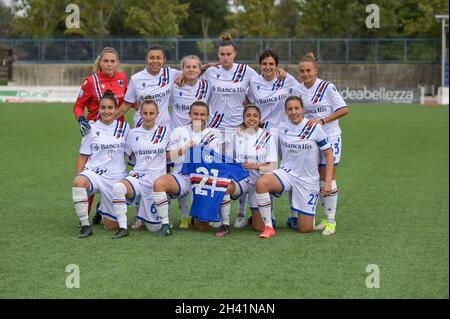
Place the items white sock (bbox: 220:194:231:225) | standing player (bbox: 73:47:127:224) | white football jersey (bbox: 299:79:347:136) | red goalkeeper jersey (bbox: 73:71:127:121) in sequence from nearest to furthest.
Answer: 1. white sock (bbox: 220:194:231:225)
2. white football jersey (bbox: 299:79:347:136)
3. standing player (bbox: 73:47:127:224)
4. red goalkeeper jersey (bbox: 73:71:127:121)

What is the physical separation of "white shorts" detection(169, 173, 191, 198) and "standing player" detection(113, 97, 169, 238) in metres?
0.17

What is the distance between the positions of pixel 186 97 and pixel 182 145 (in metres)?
0.67

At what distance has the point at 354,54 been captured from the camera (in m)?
41.9

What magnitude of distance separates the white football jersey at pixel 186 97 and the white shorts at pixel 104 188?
1.00m

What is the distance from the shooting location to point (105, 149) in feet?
26.8

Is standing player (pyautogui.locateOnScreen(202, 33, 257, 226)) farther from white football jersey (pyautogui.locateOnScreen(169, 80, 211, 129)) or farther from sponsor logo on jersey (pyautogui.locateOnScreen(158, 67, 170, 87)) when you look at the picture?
sponsor logo on jersey (pyautogui.locateOnScreen(158, 67, 170, 87))

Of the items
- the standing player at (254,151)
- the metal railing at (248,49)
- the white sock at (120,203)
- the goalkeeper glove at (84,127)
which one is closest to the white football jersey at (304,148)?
the standing player at (254,151)

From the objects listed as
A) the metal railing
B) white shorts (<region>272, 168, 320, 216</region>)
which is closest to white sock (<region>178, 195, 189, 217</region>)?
white shorts (<region>272, 168, 320, 216</region>)

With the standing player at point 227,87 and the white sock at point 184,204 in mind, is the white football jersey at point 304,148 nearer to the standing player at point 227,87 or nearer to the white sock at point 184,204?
the standing player at point 227,87

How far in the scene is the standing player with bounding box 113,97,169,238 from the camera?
8.03 meters

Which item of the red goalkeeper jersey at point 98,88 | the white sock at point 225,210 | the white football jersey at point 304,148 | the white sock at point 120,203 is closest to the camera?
the white sock at point 120,203

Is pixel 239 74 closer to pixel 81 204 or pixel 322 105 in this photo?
pixel 322 105

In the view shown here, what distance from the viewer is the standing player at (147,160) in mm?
8031
